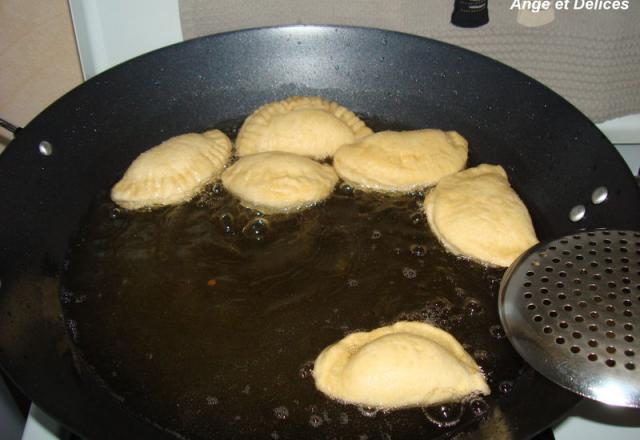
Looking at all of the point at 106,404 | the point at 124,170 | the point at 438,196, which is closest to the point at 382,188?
the point at 438,196

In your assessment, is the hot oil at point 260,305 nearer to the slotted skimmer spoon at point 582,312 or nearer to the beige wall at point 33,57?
the slotted skimmer spoon at point 582,312

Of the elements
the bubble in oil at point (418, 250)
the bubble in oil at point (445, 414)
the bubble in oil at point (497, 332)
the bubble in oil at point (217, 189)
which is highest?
the bubble in oil at point (217, 189)

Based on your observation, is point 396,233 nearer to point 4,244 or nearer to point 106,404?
point 106,404

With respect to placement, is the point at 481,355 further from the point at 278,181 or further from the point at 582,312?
the point at 278,181

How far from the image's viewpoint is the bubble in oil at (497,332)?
103cm

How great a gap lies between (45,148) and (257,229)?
0.51 metres

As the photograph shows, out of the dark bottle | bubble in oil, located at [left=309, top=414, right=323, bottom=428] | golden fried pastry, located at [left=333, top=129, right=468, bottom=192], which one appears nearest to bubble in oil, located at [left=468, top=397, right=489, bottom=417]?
bubble in oil, located at [left=309, top=414, right=323, bottom=428]

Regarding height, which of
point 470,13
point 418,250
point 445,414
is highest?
point 470,13

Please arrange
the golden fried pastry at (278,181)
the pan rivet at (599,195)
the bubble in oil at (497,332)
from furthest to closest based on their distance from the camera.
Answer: the golden fried pastry at (278,181), the pan rivet at (599,195), the bubble in oil at (497,332)

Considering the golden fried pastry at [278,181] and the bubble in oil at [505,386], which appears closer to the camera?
the bubble in oil at [505,386]

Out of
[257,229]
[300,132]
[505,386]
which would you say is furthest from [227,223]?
[505,386]

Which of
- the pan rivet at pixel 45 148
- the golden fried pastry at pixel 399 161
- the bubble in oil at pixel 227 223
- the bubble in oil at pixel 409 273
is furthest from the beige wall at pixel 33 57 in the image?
the bubble in oil at pixel 409 273

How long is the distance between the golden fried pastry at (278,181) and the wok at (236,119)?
24cm

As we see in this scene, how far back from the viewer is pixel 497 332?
104 cm
